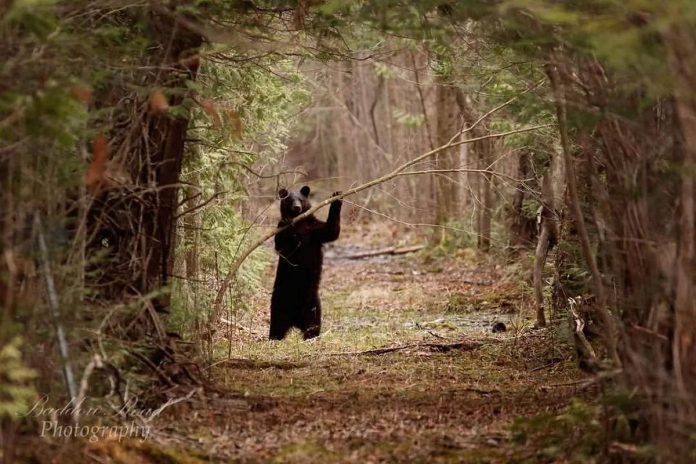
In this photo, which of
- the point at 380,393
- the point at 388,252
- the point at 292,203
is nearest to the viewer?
the point at 380,393

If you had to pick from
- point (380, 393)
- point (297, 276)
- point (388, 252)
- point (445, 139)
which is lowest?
point (380, 393)

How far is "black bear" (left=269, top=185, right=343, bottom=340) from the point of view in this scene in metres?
12.8

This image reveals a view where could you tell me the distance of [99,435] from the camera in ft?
19.9

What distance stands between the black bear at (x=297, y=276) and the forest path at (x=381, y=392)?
0.74ft

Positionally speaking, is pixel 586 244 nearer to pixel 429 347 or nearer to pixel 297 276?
pixel 429 347

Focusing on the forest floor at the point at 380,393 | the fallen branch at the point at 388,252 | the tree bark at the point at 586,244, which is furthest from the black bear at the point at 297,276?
the fallen branch at the point at 388,252

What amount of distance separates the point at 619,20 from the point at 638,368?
185 centimetres

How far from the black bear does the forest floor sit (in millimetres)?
222

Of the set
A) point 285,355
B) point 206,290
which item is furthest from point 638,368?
point 206,290

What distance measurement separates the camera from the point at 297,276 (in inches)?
508

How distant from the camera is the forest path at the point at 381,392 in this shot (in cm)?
641

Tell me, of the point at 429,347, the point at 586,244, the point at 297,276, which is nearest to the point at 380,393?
the point at 586,244

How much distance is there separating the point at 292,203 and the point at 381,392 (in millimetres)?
4900

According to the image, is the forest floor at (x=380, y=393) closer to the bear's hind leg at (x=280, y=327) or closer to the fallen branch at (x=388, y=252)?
the bear's hind leg at (x=280, y=327)
